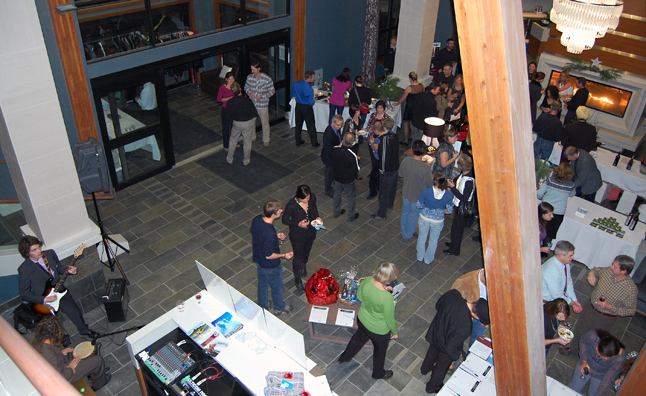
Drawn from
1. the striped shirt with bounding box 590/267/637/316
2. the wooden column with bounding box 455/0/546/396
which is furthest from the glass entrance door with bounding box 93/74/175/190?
the striped shirt with bounding box 590/267/637/316

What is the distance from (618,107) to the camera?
1084 centimetres

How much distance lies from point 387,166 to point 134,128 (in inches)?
170

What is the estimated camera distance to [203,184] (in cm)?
845

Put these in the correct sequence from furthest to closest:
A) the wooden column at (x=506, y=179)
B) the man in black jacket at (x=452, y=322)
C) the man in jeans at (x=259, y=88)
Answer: the man in jeans at (x=259, y=88), the man in black jacket at (x=452, y=322), the wooden column at (x=506, y=179)

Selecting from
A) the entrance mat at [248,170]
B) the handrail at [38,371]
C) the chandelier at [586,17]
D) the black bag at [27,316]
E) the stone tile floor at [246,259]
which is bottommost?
the stone tile floor at [246,259]

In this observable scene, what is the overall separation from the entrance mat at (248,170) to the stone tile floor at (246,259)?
0.50ft

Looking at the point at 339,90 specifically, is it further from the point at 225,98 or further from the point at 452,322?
the point at 452,322

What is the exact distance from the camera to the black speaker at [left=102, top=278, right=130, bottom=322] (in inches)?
222

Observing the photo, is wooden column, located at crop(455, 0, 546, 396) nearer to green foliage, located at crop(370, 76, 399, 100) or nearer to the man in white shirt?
the man in white shirt

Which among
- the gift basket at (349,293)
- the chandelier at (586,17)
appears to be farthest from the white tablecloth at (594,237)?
the gift basket at (349,293)

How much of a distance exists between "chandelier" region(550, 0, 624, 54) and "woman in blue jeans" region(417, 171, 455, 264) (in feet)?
7.45

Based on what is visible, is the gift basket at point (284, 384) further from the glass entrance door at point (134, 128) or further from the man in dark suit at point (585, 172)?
the man in dark suit at point (585, 172)

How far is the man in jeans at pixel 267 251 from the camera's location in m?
5.09

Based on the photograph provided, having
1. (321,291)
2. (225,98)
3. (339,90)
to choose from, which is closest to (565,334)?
(321,291)
